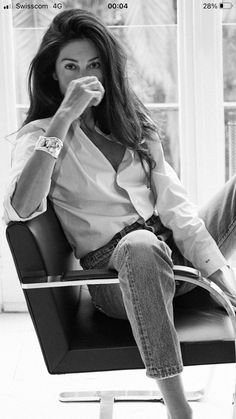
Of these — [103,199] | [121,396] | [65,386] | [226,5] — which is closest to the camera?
[103,199]

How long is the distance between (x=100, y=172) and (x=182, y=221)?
29cm

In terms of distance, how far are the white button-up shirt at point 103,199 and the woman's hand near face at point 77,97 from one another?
0.16 meters

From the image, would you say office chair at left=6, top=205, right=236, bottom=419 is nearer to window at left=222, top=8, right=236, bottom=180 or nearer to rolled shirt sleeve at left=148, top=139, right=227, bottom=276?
rolled shirt sleeve at left=148, top=139, right=227, bottom=276

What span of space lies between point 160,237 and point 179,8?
132cm

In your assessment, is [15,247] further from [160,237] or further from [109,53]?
[109,53]

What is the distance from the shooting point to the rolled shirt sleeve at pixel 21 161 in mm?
2145

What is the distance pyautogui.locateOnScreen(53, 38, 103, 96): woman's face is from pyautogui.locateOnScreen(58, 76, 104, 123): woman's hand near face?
4.8 inches

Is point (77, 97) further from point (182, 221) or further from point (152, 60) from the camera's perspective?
point (152, 60)

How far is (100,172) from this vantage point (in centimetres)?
240

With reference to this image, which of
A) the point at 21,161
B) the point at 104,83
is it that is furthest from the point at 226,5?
the point at 21,161

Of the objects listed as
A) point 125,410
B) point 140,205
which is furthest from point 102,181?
point 125,410

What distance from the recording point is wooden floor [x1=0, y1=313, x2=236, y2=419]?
2.67m

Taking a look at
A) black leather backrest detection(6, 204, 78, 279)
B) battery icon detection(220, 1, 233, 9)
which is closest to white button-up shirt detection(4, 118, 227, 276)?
black leather backrest detection(6, 204, 78, 279)

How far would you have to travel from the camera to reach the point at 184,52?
11.1 feet
